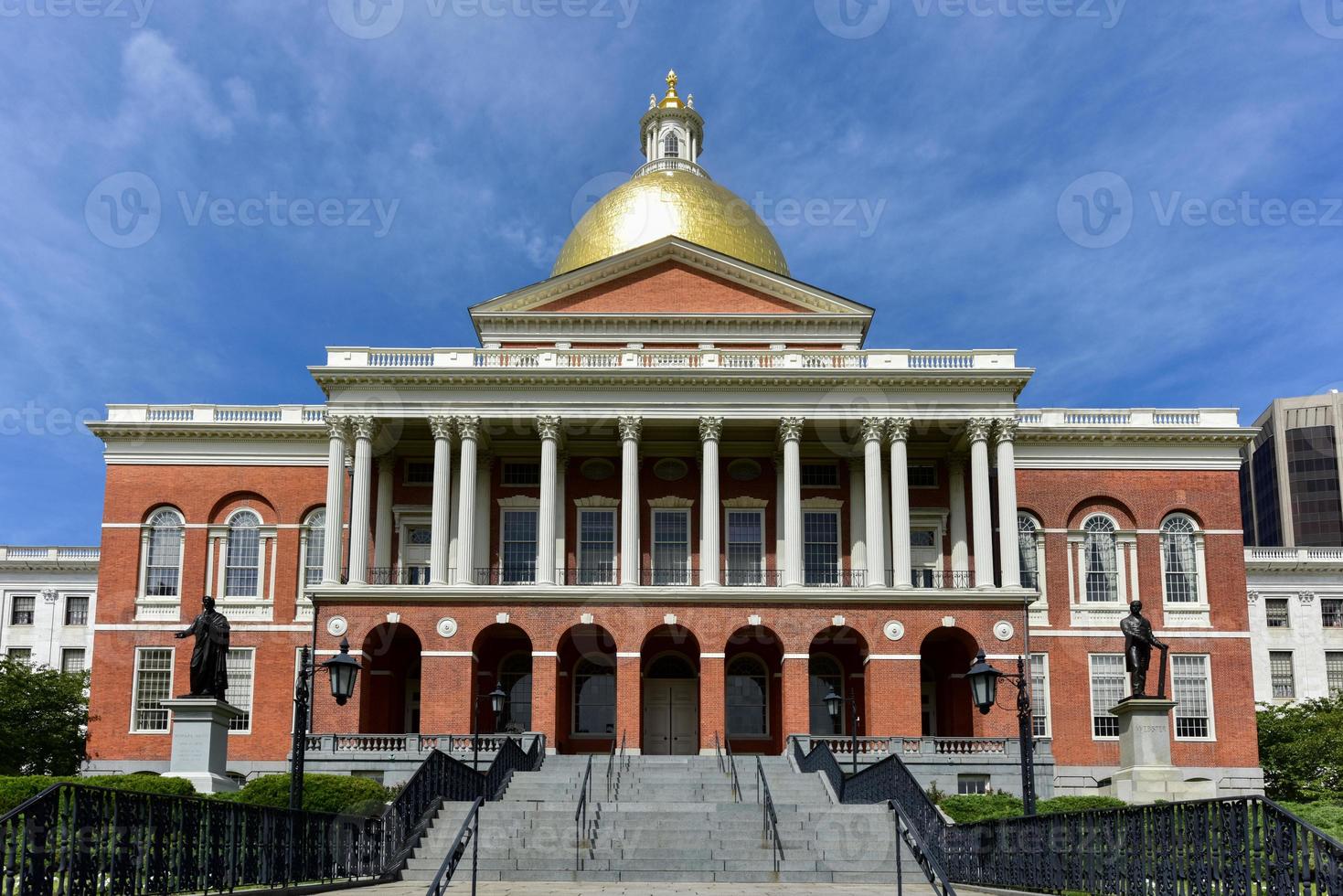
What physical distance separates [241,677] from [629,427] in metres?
16.7

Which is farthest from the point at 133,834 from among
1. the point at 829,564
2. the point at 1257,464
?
the point at 1257,464

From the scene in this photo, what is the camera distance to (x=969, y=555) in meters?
47.8

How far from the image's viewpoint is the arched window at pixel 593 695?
47.0 metres

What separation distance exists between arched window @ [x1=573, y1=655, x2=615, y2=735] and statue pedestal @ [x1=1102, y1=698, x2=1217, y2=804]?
20.0 m

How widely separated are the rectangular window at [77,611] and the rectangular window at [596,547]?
37.6 m

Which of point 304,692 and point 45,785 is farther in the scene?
point 45,785

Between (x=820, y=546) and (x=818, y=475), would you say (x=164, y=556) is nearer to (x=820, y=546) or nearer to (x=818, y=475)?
(x=820, y=546)

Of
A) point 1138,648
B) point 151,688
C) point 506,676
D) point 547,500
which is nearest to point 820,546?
point 547,500

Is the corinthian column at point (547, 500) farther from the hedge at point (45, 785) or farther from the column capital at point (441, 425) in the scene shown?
the hedge at point (45, 785)

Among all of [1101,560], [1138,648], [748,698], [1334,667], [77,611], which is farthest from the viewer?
[77,611]

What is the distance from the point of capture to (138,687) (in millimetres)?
48625

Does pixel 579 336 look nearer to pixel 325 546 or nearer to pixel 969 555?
pixel 325 546

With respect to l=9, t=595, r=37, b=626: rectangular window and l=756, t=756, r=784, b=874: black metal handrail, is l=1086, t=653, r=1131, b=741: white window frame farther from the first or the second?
l=9, t=595, r=37, b=626: rectangular window

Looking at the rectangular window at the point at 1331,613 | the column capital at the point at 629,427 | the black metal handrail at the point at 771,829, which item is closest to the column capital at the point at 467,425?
the column capital at the point at 629,427
